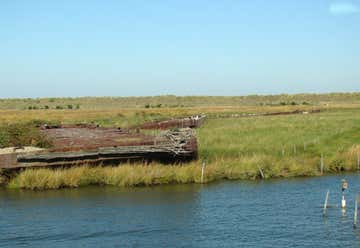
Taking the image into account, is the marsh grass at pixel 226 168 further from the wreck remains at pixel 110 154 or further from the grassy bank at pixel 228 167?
the wreck remains at pixel 110 154

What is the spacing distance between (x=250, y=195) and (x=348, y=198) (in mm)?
4209

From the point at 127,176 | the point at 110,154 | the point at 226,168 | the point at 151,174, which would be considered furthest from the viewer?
the point at 110,154

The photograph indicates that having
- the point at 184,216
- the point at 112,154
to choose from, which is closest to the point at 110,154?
the point at 112,154

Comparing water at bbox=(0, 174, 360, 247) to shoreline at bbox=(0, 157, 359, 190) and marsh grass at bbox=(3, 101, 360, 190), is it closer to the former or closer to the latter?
shoreline at bbox=(0, 157, 359, 190)

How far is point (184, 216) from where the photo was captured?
2544 centimetres

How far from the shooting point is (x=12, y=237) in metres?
22.9

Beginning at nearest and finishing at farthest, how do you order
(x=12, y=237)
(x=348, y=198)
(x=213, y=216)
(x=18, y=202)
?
(x=12, y=237)
(x=213, y=216)
(x=348, y=198)
(x=18, y=202)

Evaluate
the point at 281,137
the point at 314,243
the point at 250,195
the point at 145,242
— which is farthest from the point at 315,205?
the point at 281,137

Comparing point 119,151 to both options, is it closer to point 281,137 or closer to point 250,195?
point 250,195

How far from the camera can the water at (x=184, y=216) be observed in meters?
21.8

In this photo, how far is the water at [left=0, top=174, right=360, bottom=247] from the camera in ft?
71.7

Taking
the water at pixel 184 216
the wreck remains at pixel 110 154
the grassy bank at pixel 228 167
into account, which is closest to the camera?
the water at pixel 184 216

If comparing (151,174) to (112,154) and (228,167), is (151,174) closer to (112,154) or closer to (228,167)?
(112,154)

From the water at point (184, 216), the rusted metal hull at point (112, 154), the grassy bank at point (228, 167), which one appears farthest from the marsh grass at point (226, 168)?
the water at point (184, 216)
